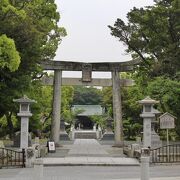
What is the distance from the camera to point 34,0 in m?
28.6

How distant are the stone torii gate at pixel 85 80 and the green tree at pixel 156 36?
12.4 feet

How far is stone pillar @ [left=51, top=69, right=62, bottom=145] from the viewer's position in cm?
3781

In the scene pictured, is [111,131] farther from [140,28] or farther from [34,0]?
[34,0]

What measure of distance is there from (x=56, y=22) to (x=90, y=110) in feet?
187

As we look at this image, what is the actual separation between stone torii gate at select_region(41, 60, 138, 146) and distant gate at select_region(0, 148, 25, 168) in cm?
1509

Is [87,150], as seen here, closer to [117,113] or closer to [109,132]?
[117,113]

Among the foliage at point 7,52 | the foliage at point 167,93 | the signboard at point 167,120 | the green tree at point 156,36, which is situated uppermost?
the green tree at point 156,36

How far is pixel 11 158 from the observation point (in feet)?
72.3

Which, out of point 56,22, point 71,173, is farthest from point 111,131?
point 71,173

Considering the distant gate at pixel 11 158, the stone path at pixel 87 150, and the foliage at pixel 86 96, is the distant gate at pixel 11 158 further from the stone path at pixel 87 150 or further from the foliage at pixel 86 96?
the foliage at pixel 86 96

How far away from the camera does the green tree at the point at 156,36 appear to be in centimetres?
2961

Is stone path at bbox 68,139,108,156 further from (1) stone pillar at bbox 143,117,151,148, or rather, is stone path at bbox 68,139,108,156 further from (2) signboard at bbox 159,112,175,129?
(2) signboard at bbox 159,112,175,129

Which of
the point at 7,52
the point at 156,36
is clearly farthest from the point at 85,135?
the point at 7,52

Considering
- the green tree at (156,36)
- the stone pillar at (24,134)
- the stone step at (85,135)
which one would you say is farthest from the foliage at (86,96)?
the stone pillar at (24,134)
